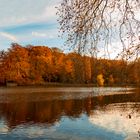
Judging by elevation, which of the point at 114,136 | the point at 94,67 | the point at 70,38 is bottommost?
the point at 114,136

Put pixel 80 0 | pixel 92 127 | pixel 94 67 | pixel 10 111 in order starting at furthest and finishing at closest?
pixel 10 111 < pixel 92 127 < pixel 94 67 < pixel 80 0

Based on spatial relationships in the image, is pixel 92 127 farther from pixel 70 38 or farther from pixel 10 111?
pixel 70 38

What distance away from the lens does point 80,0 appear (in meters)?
6.13

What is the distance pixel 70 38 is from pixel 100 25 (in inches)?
23.1

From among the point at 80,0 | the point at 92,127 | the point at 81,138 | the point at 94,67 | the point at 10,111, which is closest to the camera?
the point at 80,0

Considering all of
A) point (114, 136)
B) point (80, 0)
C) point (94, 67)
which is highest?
point (80, 0)

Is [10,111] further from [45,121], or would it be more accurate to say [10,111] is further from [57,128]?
[57,128]

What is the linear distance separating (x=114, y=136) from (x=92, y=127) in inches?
109

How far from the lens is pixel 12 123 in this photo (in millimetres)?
22672

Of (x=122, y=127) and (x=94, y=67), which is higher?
(x=94, y=67)

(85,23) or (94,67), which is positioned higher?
(85,23)

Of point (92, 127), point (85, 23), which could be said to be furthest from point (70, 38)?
point (92, 127)

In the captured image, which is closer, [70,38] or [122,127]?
[70,38]

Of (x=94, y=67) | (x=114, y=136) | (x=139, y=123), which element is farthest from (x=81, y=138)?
(x=94, y=67)
